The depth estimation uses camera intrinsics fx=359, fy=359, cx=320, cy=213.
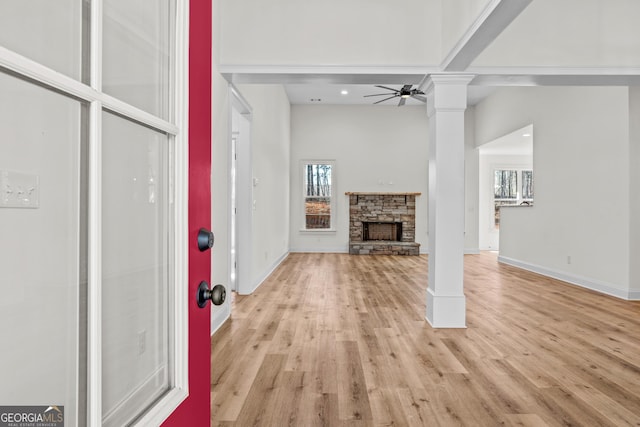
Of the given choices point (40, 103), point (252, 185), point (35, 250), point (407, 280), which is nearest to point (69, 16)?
point (40, 103)

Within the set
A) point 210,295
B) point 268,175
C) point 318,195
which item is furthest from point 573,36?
point 318,195

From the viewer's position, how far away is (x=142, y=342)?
0.68 m

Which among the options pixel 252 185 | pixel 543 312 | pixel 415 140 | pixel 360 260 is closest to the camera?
pixel 543 312

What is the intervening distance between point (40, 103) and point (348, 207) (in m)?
8.36

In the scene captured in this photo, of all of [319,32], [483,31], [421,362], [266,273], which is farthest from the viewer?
[266,273]

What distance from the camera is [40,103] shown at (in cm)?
47

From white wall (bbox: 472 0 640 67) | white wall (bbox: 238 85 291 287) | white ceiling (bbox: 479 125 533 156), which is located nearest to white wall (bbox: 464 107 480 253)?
white ceiling (bbox: 479 125 533 156)

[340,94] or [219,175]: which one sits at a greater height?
[340,94]

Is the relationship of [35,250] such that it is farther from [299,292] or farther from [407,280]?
[407,280]

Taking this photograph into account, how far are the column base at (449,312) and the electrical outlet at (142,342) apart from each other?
281cm

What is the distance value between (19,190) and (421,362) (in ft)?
7.98

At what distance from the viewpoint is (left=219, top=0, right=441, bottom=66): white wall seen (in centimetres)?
304

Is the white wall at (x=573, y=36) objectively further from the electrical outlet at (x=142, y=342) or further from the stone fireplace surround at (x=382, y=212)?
the stone fireplace surround at (x=382, y=212)

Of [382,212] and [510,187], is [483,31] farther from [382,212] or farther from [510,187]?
[510,187]
